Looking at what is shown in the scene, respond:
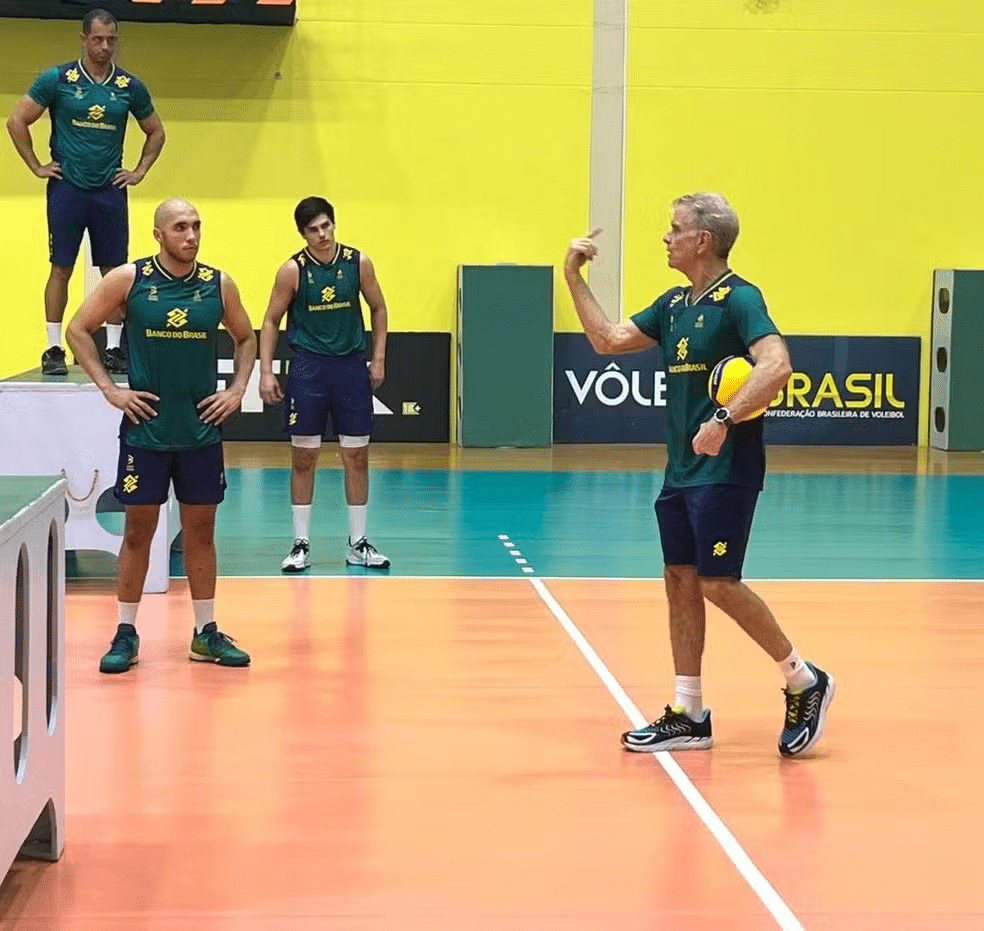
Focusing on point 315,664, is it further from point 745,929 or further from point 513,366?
point 513,366

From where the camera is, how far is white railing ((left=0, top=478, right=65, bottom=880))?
4938 millimetres

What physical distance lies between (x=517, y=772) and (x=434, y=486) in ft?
29.1

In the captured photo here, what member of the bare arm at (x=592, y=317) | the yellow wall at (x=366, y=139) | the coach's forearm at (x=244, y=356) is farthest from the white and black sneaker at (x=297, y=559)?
the yellow wall at (x=366, y=139)

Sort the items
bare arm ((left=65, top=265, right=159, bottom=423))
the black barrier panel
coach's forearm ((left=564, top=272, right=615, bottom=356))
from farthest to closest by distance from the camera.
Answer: the black barrier panel < bare arm ((left=65, top=265, right=159, bottom=423)) < coach's forearm ((left=564, top=272, right=615, bottom=356))

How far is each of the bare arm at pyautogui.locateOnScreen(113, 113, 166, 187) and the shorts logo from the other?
3.16 metres

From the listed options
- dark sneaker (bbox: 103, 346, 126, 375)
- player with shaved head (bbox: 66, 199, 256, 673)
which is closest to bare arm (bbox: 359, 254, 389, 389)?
dark sneaker (bbox: 103, 346, 126, 375)

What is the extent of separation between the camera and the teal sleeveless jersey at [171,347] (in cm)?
829

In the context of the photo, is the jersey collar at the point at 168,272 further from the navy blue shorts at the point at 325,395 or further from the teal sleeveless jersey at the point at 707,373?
the navy blue shorts at the point at 325,395

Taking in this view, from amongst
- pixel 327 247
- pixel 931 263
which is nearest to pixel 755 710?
pixel 327 247

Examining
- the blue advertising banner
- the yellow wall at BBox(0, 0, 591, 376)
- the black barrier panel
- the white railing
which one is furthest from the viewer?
the blue advertising banner

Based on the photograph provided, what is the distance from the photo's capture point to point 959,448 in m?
19.1

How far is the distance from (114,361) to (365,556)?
6.93ft

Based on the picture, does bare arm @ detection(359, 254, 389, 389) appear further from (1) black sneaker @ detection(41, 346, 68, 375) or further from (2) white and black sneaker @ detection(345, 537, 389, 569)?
(1) black sneaker @ detection(41, 346, 68, 375)

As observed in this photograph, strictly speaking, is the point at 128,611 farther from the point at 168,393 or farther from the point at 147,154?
the point at 147,154
